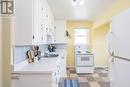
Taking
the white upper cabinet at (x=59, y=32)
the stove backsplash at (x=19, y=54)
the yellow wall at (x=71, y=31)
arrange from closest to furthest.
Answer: the stove backsplash at (x=19, y=54)
the white upper cabinet at (x=59, y=32)
the yellow wall at (x=71, y=31)

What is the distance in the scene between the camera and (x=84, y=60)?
6988 mm

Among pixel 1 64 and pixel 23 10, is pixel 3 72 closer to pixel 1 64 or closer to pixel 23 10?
pixel 1 64

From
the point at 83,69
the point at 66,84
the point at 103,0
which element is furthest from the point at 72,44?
the point at 103,0

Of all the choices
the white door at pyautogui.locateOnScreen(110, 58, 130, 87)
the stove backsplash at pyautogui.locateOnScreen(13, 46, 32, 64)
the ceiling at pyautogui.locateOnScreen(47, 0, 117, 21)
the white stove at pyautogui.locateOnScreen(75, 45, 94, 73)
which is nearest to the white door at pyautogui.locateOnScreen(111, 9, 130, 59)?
the white door at pyautogui.locateOnScreen(110, 58, 130, 87)

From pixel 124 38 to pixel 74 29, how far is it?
6.25 metres

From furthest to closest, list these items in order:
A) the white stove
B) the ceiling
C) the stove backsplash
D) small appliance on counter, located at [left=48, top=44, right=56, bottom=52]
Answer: the white stove < small appliance on counter, located at [left=48, top=44, right=56, bottom=52] < the ceiling < the stove backsplash

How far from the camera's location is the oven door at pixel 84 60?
6.95 meters

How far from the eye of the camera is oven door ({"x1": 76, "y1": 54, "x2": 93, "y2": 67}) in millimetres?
6953

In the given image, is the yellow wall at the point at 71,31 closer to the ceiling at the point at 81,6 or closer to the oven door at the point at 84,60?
the oven door at the point at 84,60

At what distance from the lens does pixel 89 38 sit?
8.35 metres

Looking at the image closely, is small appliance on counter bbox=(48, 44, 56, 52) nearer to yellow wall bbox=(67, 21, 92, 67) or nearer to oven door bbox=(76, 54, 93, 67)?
oven door bbox=(76, 54, 93, 67)

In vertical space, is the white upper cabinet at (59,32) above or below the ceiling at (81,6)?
below

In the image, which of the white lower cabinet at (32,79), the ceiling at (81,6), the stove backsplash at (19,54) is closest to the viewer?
the white lower cabinet at (32,79)

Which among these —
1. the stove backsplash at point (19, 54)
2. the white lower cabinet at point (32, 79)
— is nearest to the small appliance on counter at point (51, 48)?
the stove backsplash at point (19, 54)
